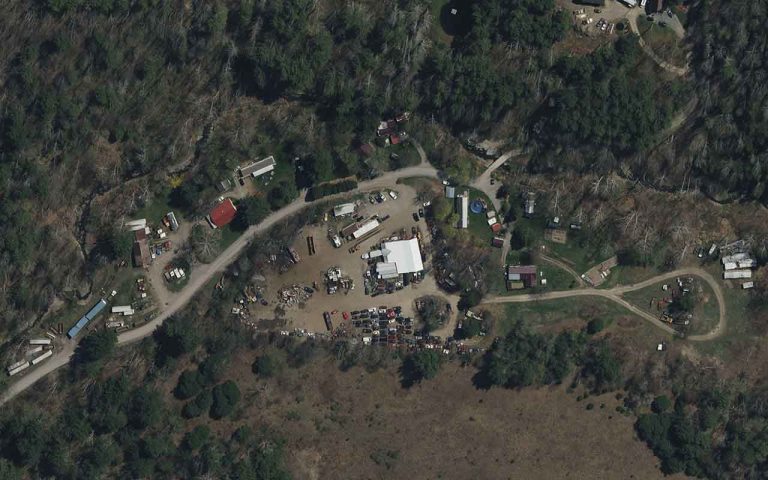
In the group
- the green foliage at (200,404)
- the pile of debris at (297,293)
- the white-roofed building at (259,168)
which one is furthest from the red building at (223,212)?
the green foliage at (200,404)

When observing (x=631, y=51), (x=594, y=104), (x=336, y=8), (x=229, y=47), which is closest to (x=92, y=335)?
(x=229, y=47)

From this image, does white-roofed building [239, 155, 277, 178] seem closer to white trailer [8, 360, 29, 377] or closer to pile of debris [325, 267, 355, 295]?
pile of debris [325, 267, 355, 295]

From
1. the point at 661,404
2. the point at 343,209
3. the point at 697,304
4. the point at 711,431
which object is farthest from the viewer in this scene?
the point at 343,209

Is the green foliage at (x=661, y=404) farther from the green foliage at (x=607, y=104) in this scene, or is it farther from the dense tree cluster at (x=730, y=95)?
the green foliage at (x=607, y=104)

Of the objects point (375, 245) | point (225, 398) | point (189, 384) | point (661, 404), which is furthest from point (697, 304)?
point (189, 384)

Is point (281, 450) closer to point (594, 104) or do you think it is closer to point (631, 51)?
point (594, 104)

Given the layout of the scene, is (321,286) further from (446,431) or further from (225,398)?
(446,431)

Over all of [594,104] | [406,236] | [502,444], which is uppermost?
[594,104]
